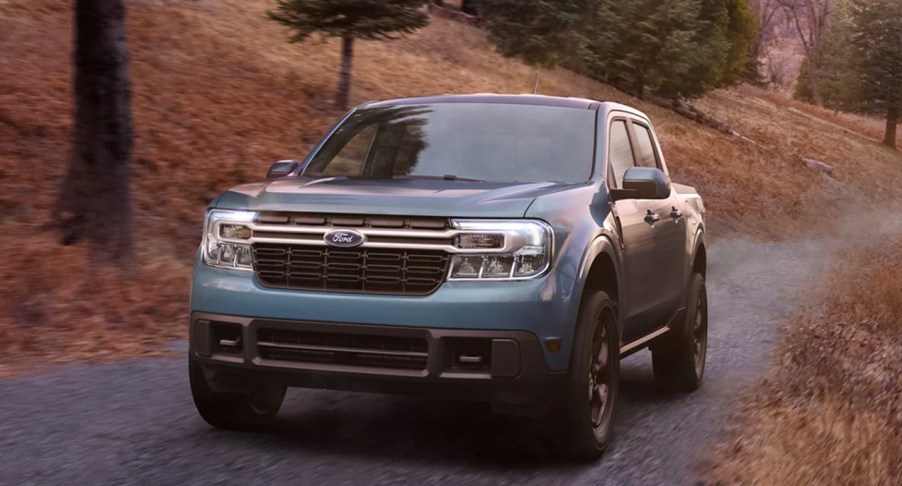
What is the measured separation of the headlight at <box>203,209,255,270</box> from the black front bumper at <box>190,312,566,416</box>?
0.29 metres

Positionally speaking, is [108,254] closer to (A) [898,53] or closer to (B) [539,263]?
(B) [539,263]

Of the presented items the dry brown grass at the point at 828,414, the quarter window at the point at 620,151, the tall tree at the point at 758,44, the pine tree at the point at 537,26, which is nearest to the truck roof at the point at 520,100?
the quarter window at the point at 620,151

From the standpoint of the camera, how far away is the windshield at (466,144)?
21.4 feet

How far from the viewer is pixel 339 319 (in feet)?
17.6

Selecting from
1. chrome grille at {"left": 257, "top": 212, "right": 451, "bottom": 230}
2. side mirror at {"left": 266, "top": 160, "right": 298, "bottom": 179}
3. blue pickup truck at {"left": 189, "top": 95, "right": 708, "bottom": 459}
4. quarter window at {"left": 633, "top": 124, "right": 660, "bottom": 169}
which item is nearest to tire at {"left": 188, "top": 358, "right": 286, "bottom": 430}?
blue pickup truck at {"left": 189, "top": 95, "right": 708, "bottom": 459}

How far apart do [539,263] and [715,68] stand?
34.5m

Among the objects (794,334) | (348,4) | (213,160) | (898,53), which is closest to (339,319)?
(794,334)

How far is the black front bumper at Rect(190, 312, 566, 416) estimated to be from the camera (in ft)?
17.3

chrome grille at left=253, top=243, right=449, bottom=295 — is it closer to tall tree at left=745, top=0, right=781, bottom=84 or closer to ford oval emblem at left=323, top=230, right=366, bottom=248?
ford oval emblem at left=323, top=230, right=366, bottom=248

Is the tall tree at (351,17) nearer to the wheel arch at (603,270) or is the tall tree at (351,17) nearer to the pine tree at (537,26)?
the pine tree at (537,26)

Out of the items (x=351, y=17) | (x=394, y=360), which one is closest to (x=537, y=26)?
(x=351, y=17)

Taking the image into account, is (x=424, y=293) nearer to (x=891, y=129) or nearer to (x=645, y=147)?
(x=645, y=147)

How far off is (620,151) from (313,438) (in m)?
2.55

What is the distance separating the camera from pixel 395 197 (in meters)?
5.55
